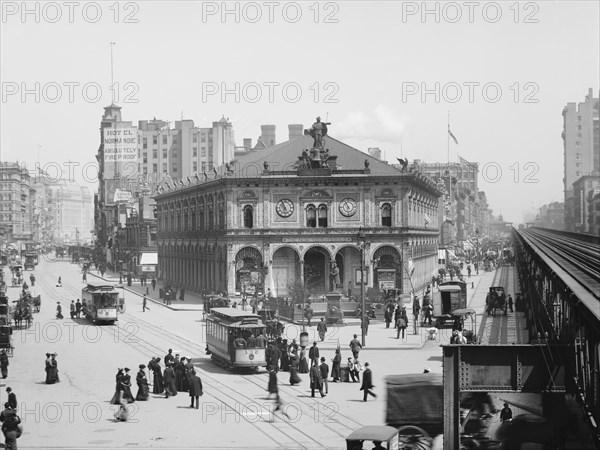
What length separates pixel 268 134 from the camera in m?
130

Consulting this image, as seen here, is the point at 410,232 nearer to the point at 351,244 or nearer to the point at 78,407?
the point at 351,244

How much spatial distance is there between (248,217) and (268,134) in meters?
59.6

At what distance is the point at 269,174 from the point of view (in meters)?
70.5

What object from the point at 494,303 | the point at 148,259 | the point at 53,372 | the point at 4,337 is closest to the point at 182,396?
the point at 53,372

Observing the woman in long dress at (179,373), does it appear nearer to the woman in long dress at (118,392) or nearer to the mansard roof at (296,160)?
the woman in long dress at (118,392)

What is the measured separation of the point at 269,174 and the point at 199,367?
1372 inches

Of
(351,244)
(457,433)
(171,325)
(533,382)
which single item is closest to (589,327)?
(533,382)

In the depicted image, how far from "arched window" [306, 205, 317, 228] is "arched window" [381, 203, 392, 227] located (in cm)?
512

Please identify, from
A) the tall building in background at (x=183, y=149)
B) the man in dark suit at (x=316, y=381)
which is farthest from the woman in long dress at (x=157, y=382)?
the tall building in background at (x=183, y=149)

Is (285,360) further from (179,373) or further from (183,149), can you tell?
(183,149)

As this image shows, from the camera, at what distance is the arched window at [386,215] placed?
7162cm

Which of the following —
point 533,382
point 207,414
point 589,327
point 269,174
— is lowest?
point 207,414

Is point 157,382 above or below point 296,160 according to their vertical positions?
below

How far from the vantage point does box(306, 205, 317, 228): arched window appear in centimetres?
7106
